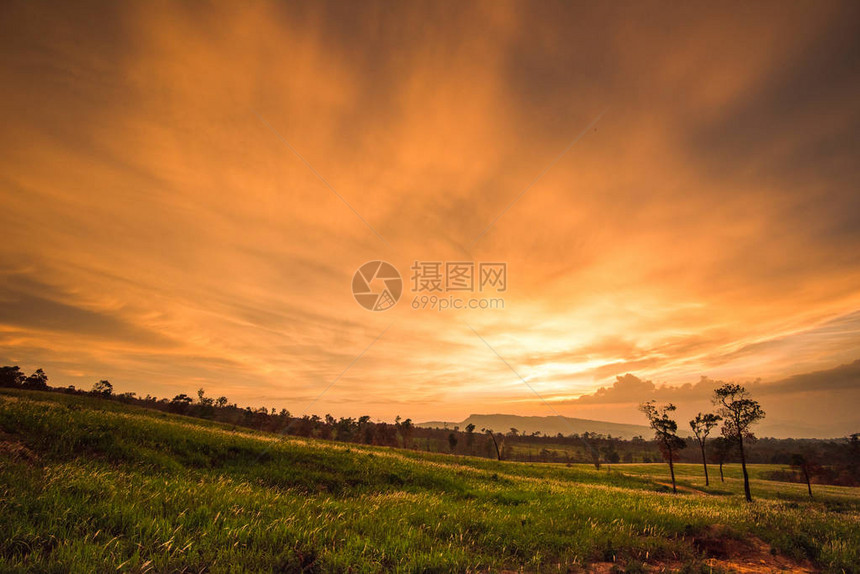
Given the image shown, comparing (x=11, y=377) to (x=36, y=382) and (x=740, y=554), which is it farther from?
(x=740, y=554)

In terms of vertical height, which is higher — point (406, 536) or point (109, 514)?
point (109, 514)

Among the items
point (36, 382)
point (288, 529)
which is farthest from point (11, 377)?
point (288, 529)

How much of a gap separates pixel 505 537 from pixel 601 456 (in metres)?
205

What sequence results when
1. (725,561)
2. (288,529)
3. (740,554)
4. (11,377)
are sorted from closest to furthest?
(288,529), (725,561), (740,554), (11,377)

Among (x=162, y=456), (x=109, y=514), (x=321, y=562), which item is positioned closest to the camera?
(x=321, y=562)

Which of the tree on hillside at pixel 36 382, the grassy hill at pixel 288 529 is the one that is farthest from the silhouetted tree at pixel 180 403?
the grassy hill at pixel 288 529

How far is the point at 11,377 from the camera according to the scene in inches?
3853

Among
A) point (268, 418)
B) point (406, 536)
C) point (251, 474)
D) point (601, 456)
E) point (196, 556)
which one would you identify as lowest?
point (601, 456)

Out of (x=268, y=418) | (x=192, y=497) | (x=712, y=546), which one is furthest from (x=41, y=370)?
(x=712, y=546)

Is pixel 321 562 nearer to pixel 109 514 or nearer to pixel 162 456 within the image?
pixel 109 514

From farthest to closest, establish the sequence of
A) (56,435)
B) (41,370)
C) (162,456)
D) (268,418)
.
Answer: (268,418), (41,370), (162,456), (56,435)

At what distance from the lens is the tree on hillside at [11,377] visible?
311ft

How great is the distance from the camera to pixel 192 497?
696cm

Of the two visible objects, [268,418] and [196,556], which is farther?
[268,418]
